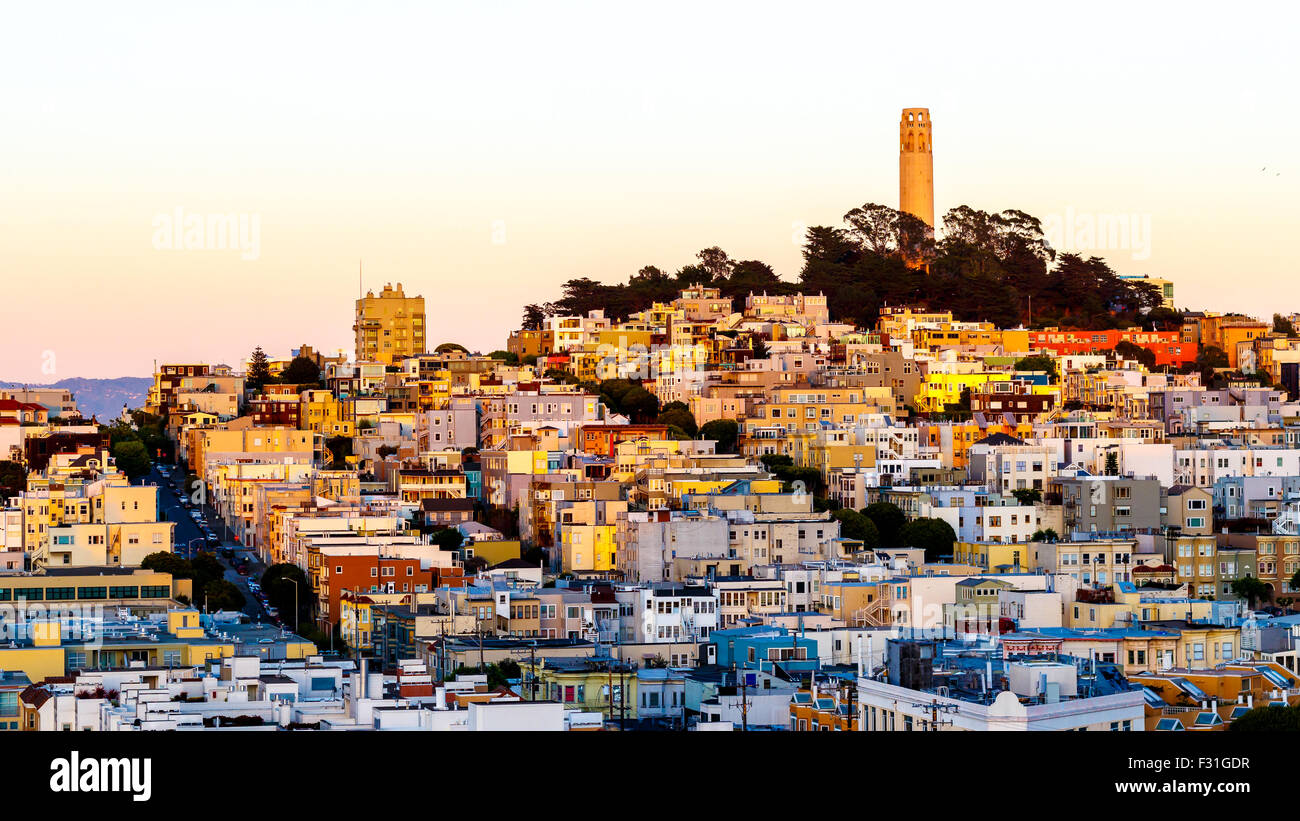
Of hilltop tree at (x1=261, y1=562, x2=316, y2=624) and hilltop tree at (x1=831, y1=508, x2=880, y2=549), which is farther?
hilltop tree at (x1=831, y1=508, x2=880, y2=549)

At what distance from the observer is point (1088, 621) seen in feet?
85.9

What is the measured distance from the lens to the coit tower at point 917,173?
55656 mm

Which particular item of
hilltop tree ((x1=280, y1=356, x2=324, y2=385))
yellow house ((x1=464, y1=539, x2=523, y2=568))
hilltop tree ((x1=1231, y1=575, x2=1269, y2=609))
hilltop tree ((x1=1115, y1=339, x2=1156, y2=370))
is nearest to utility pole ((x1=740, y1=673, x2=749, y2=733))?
yellow house ((x1=464, y1=539, x2=523, y2=568))

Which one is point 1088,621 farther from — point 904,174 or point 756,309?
point 904,174

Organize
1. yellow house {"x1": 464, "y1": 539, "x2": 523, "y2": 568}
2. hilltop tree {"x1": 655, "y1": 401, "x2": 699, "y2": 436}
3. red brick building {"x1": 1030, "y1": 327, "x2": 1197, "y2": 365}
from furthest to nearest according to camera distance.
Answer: red brick building {"x1": 1030, "y1": 327, "x2": 1197, "y2": 365}
hilltop tree {"x1": 655, "y1": 401, "x2": 699, "y2": 436}
yellow house {"x1": 464, "y1": 539, "x2": 523, "y2": 568}

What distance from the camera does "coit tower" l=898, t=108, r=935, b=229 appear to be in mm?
55656

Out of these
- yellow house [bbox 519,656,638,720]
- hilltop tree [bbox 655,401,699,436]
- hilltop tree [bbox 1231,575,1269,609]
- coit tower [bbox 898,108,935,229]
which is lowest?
hilltop tree [bbox 1231,575,1269,609]

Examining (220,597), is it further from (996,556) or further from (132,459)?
(132,459)

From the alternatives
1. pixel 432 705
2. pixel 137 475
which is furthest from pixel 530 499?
pixel 432 705

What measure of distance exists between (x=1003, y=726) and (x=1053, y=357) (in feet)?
114

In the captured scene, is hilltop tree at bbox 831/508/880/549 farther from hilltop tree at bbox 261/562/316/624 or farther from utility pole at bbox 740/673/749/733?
utility pole at bbox 740/673/749/733

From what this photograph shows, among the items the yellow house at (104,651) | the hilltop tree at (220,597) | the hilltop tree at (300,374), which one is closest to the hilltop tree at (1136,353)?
the hilltop tree at (300,374)

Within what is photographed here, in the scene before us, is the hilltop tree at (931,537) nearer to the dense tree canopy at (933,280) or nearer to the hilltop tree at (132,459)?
the hilltop tree at (132,459)
